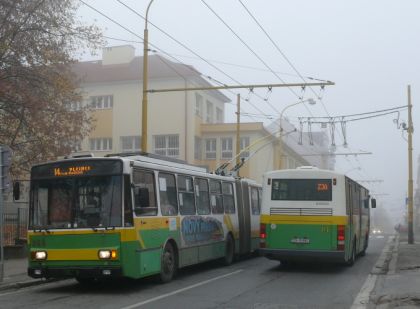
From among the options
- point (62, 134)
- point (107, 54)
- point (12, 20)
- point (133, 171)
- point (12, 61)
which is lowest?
point (133, 171)

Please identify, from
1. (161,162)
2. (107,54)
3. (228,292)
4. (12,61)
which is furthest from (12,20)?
(107,54)

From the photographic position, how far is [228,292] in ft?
40.0

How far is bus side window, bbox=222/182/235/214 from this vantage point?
18250mm

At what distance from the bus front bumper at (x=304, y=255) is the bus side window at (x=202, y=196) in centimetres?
188

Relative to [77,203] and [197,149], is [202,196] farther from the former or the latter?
[197,149]

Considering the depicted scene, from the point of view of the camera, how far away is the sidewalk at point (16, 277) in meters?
13.3

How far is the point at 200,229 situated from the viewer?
15750 millimetres

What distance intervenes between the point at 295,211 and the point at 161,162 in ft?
14.3

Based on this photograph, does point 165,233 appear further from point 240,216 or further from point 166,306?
point 240,216

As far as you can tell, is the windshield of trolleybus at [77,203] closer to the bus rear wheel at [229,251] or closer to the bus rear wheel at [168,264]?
the bus rear wheel at [168,264]

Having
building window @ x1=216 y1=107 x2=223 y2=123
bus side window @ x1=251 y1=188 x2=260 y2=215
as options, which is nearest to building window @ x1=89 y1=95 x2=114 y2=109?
building window @ x1=216 y1=107 x2=223 y2=123

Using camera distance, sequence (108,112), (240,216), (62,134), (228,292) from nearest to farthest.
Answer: (228,292)
(240,216)
(62,134)
(108,112)

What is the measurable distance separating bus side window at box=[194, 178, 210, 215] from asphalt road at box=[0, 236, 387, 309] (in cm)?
163

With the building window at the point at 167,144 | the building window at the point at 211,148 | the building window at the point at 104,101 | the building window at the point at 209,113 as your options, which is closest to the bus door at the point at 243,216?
the building window at the point at 167,144
